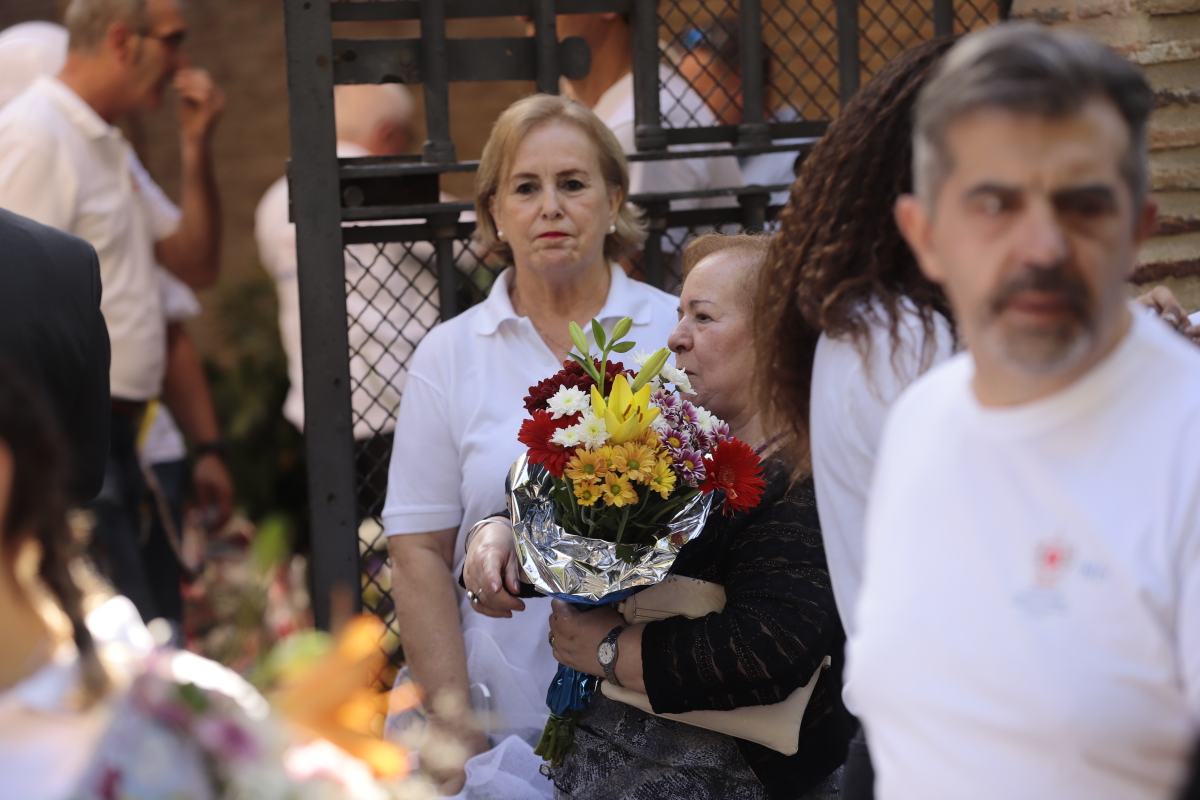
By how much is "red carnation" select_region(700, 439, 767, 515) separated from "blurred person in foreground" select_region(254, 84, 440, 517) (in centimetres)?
159

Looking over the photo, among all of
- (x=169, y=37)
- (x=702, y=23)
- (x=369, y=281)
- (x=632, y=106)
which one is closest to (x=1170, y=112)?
(x=632, y=106)

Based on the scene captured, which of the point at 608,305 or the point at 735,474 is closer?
the point at 735,474

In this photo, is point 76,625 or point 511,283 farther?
point 511,283

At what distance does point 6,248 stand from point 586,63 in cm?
141

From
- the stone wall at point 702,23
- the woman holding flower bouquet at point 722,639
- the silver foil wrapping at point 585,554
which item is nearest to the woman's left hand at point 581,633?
the woman holding flower bouquet at point 722,639

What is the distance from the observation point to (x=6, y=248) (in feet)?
9.43

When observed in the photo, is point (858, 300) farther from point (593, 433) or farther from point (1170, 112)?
point (1170, 112)

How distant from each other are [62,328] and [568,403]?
37.4 inches

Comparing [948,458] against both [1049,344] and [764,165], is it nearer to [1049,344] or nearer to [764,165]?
[1049,344]

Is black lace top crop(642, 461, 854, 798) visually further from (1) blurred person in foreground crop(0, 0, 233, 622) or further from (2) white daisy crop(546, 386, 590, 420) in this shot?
(1) blurred person in foreground crop(0, 0, 233, 622)

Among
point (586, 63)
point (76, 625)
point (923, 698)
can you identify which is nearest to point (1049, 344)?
point (923, 698)

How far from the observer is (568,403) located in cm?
265

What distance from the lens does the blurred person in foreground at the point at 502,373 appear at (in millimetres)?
3354

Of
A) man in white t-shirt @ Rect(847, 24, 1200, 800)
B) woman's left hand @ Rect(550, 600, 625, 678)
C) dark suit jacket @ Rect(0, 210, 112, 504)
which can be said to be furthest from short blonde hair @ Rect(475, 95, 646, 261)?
man in white t-shirt @ Rect(847, 24, 1200, 800)
